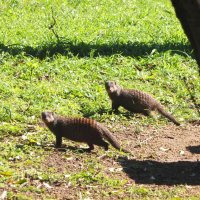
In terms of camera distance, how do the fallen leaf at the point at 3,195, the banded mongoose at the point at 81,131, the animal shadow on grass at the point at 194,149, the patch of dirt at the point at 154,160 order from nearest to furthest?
the fallen leaf at the point at 3,195 → the patch of dirt at the point at 154,160 → the banded mongoose at the point at 81,131 → the animal shadow on grass at the point at 194,149

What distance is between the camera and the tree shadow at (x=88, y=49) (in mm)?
9195

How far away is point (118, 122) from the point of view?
23.4ft

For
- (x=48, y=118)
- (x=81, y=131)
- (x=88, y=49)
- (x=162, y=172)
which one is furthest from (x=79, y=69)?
(x=162, y=172)

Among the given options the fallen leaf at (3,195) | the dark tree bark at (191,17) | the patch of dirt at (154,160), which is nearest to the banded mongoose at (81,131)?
the patch of dirt at (154,160)

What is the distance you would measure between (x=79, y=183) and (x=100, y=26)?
582 centimetres

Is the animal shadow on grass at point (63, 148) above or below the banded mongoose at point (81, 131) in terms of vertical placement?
below

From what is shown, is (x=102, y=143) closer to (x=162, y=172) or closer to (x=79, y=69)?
(x=162, y=172)

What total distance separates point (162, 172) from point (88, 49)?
411 centimetres

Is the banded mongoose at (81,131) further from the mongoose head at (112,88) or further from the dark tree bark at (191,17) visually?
the dark tree bark at (191,17)

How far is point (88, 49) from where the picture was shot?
9438 millimetres

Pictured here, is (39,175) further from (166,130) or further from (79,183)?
(166,130)

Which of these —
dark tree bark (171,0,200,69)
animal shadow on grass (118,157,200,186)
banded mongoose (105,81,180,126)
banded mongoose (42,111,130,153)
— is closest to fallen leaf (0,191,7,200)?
animal shadow on grass (118,157,200,186)

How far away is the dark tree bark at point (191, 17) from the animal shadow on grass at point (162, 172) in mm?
2534

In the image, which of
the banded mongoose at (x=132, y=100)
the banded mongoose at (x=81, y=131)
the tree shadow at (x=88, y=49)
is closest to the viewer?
the banded mongoose at (x=81, y=131)
